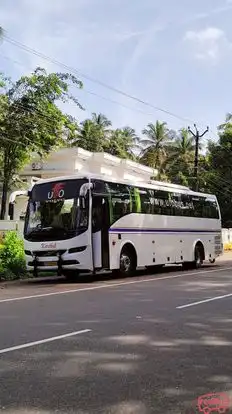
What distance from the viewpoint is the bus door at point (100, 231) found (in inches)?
662

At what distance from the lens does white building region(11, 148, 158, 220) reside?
126 ft

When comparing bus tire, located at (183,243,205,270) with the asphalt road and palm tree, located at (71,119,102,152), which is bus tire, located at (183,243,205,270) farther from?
palm tree, located at (71,119,102,152)

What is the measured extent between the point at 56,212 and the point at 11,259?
3.12m

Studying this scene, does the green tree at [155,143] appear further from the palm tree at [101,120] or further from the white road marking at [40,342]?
the white road marking at [40,342]

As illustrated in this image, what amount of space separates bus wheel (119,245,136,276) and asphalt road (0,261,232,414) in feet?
17.1

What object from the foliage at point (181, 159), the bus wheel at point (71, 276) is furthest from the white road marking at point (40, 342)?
the foliage at point (181, 159)

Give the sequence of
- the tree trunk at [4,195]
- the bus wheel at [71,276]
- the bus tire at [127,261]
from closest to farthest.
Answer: the bus wheel at [71,276]
the bus tire at [127,261]
the tree trunk at [4,195]

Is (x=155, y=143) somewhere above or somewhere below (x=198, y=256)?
above

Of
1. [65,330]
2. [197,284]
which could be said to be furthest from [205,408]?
[197,284]

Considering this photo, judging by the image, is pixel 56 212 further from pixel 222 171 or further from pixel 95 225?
pixel 222 171

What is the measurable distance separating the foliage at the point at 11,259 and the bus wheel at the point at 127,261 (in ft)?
11.3

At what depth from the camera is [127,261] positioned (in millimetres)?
18484

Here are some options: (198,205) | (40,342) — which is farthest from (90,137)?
(40,342)

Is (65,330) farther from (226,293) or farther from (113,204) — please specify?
(113,204)
